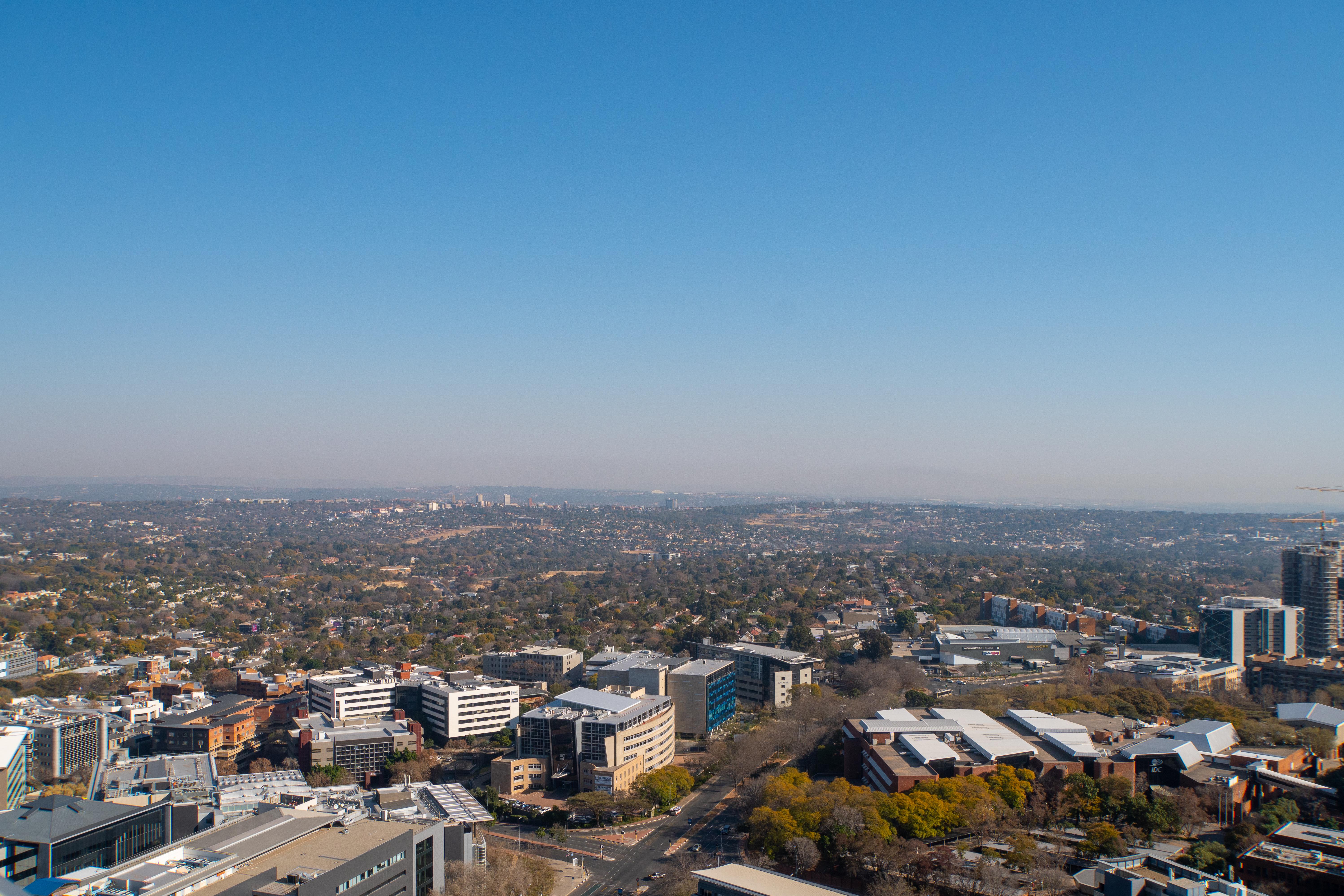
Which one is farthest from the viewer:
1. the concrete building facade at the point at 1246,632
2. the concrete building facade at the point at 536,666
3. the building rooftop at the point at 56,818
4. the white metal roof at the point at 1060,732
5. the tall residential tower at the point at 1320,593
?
the tall residential tower at the point at 1320,593

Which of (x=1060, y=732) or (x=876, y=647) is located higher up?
(x=1060, y=732)

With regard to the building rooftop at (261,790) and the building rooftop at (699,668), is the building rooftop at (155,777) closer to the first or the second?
the building rooftop at (261,790)

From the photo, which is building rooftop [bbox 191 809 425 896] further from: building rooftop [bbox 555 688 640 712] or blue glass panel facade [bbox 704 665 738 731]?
blue glass panel facade [bbox 704 665 738 731]

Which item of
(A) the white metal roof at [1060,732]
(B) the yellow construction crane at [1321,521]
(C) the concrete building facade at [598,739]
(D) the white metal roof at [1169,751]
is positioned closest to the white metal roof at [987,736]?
(A) the white metal roof at [1060,732]

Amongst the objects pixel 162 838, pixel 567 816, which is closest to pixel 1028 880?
pixel 567 816

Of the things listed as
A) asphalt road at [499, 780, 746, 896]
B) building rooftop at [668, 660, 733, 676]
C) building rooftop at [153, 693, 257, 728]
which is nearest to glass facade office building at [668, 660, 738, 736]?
building rooftop at [668, 660, 733, 676]

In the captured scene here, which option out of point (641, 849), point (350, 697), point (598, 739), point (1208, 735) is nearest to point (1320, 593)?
point (1208, 735)

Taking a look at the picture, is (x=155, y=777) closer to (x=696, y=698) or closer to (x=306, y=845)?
(x=306, y=845)

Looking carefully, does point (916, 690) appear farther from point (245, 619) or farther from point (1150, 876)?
point (245, 619)

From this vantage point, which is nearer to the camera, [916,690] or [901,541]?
[916,690]
